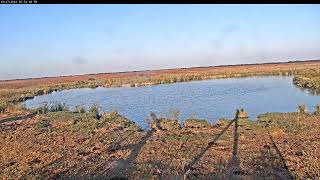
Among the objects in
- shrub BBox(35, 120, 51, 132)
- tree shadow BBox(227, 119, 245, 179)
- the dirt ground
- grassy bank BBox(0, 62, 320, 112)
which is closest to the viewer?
tree shadow BBox(227, 119, 245, 179)

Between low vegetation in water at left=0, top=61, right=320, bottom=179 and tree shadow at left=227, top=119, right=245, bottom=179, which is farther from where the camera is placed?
low vegetation in water at left=0, top=61, right=320, bottom=179

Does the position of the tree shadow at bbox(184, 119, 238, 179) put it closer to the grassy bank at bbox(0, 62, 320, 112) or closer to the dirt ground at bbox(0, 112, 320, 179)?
the dirt ground at bbox(0, 112, 320, 179)

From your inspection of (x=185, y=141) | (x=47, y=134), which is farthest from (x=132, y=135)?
(x=47, y=134)

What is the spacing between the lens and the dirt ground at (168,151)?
9219 millimetres

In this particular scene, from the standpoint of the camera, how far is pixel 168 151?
11.5 metres

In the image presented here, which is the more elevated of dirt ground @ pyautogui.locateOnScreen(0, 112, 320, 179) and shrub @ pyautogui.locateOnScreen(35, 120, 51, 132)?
dirt ground @ pyautogui.locateOnScreen(0, 112, 320, 179)

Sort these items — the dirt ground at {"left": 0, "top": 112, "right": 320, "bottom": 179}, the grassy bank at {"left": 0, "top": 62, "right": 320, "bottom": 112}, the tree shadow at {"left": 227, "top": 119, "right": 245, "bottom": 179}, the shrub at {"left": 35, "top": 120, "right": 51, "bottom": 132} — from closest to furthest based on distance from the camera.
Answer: the tree shadow at {"left": 227, "top": 119, "right": 245, "bottom": 179}, the dirt ground at {"left": 0, "top": 112, "right": 320, "bottom": 179}, the shrub at {"left": 35, "top": 120, "right": 51, "bottom": 132}, the grassy bank at {"left": 0, "top": 62, "right": 320, "bottom": 112}

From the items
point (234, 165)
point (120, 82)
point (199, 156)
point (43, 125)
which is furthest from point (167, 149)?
point (120, 82)

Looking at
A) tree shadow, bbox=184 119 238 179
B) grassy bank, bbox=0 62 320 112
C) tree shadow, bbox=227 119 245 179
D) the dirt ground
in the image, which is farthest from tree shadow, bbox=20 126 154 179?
grassy bank, bbox=0 62 320 112

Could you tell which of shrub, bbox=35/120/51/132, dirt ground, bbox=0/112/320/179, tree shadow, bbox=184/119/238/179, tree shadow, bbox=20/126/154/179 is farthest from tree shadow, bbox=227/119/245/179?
shrub, bbox=35/120/51/132

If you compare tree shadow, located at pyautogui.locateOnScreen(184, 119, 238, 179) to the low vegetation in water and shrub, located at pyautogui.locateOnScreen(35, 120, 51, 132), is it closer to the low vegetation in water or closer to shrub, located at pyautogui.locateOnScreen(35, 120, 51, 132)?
the low vegetation in water

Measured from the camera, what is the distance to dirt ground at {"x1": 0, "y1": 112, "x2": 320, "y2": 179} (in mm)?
9219

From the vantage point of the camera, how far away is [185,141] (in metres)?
12.9

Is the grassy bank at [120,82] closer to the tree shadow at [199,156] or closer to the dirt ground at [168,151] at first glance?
the dirt ground at [168,151]
